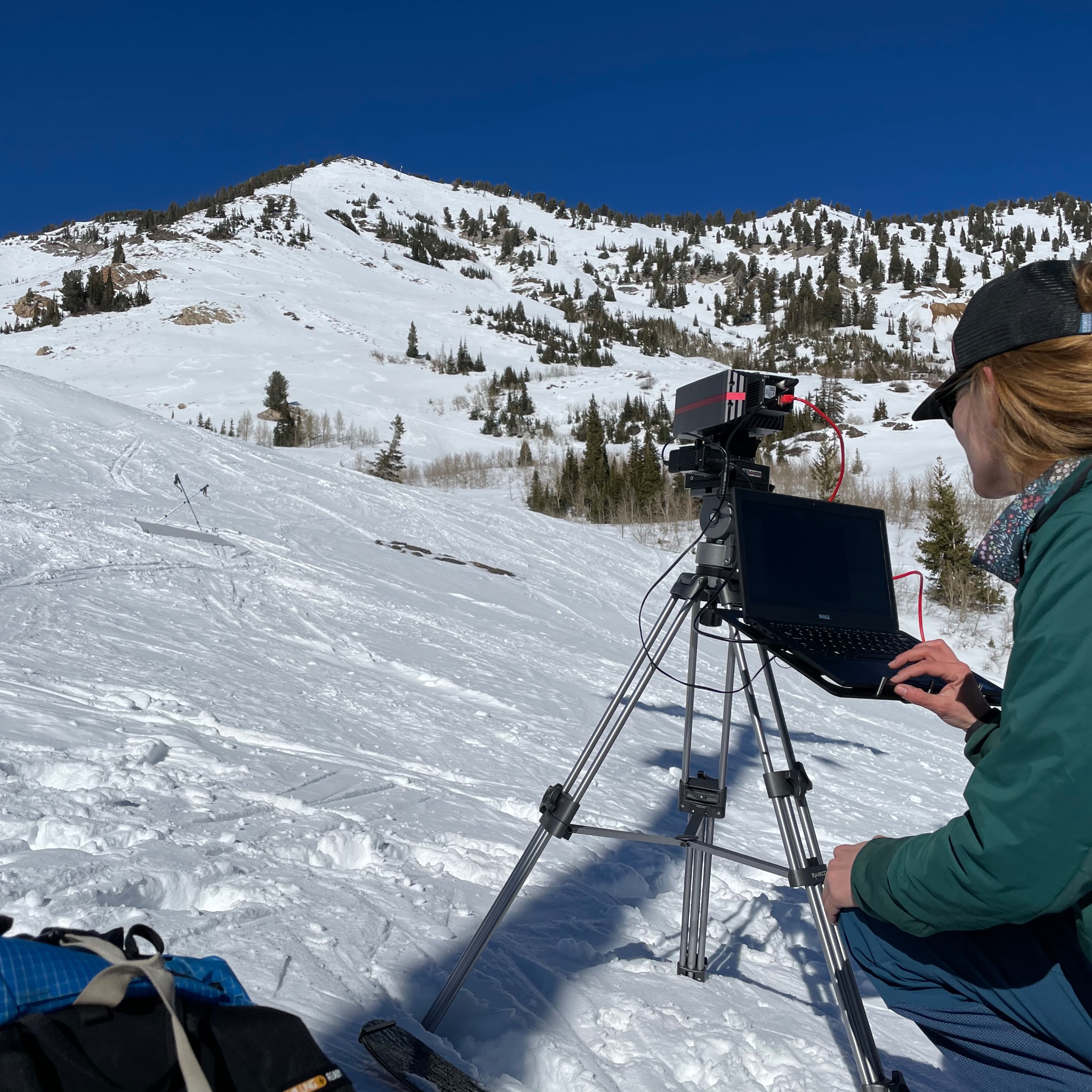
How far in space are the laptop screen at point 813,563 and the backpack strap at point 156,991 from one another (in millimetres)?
1312

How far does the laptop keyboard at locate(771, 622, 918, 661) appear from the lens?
5.80ft

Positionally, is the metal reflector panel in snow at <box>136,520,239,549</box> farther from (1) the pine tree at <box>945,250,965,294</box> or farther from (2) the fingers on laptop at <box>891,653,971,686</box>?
(1) the pine tree at <box>945,250,965,294</box>

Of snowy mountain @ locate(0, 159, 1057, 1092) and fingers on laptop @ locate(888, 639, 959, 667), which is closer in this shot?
fingers on laptop @ locate(888, 639, 959, 667)

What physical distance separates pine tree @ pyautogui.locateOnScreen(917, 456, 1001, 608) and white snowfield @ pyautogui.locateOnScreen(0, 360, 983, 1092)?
7.87 meters

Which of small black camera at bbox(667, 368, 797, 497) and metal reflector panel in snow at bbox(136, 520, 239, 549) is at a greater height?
small black camera at bbox(667, 368, 797, 497)

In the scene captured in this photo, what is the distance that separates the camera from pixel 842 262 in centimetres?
7906

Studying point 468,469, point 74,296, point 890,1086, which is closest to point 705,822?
point 890,1086

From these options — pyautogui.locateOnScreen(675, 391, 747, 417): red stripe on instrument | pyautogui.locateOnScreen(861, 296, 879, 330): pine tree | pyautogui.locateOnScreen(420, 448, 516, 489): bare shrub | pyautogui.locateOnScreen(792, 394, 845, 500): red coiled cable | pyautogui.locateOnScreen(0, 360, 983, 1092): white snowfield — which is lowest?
pyautogui.locateOnScreen(0, 360, 983, 1092): white snowfield

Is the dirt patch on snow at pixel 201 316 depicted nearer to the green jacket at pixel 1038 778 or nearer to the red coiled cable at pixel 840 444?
the red coiled cable at pixel 840 444

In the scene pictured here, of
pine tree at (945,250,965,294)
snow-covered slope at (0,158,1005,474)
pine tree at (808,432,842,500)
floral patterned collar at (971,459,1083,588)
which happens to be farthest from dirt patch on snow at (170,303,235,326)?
pine tree at (945,250,965,294)

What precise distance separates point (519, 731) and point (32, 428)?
8862mm

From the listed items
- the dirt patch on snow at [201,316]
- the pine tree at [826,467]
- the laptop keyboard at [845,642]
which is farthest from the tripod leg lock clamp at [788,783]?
the dirt patch on snow at [201,316]

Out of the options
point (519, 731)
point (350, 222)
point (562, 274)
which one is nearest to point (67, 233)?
point (350, 222)

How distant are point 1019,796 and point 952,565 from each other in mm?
15660
